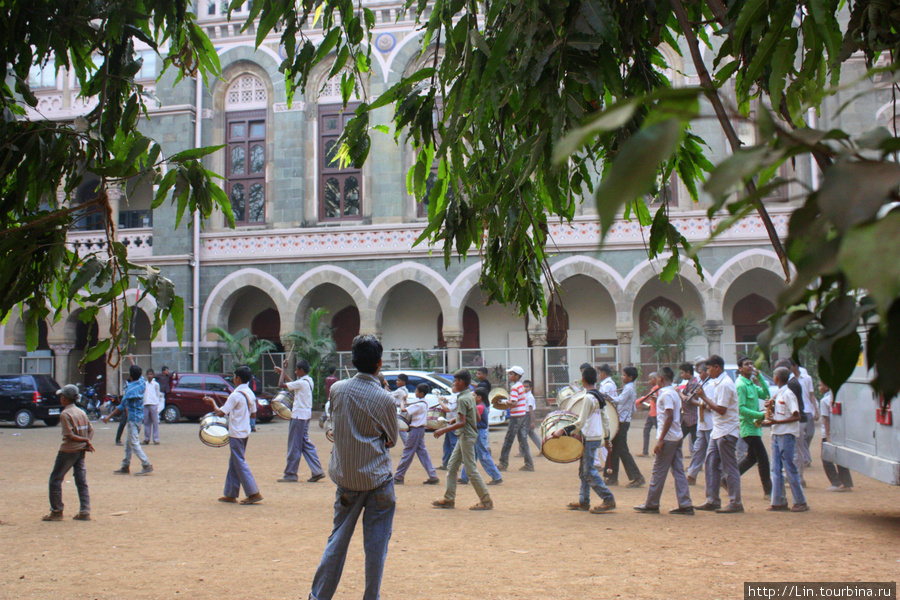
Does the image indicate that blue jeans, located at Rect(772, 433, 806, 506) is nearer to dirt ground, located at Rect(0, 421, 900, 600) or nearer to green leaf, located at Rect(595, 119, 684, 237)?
dirt ground, located at Rect(0, 421, 900, 600)

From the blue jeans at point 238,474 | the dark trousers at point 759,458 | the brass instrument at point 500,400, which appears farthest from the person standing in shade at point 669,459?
the blue jeans at point 238,474

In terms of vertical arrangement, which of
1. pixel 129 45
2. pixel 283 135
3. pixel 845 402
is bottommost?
pixel 845 402

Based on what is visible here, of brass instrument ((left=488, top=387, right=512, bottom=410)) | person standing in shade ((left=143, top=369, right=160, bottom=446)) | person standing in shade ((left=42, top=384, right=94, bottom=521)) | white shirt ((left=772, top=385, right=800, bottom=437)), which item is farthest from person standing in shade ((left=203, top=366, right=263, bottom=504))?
white shirt ((left=772, top=385, right=800, bottom=437))

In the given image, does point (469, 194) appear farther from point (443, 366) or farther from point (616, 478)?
point (443, 366)

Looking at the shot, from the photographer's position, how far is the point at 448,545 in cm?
657

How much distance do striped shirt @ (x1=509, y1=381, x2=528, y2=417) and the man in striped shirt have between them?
24.5ft

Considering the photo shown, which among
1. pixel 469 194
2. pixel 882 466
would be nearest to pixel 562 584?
pixel 469 194

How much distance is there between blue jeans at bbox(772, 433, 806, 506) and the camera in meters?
7.87

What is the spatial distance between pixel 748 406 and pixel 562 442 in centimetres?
214

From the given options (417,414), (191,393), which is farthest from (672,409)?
(191,393)

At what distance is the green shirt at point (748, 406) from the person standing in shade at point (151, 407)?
10.1 m

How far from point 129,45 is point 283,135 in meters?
19.5

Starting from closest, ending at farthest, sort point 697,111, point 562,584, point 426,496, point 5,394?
point 697,111
point 562,584
point 426,496
point 5,394

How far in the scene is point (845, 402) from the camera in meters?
8.69
